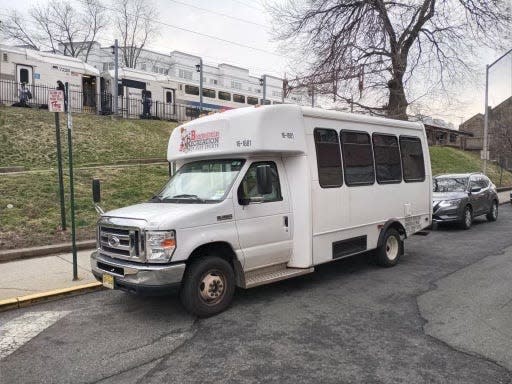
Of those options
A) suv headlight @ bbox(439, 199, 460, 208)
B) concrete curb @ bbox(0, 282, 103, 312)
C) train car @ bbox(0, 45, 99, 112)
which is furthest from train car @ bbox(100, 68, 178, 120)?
concrete curb @ bbox(0, 282, 103, 312)

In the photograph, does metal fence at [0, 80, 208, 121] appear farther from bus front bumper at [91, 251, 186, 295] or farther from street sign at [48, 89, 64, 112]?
bus front bumper at [91, 251, 186, 295]

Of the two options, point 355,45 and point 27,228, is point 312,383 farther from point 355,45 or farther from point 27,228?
point 355,45

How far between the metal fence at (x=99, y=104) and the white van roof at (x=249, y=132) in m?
14.9

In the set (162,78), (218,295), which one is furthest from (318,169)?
(162,78)

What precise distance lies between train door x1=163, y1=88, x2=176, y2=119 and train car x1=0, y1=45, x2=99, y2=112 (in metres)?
4.93

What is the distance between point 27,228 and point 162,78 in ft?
74.5

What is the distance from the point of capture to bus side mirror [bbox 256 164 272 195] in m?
6.05

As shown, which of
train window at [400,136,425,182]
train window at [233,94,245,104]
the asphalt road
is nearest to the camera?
the asphalt road

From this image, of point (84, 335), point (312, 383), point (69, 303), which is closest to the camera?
point (312, 383)

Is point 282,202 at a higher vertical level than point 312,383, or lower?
higher

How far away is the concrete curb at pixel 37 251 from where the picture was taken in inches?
337

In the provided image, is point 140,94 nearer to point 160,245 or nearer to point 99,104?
point 99,104

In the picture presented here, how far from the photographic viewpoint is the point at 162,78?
102 ft

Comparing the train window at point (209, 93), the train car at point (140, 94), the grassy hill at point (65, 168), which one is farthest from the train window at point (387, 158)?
the train window at point (209, 93)
